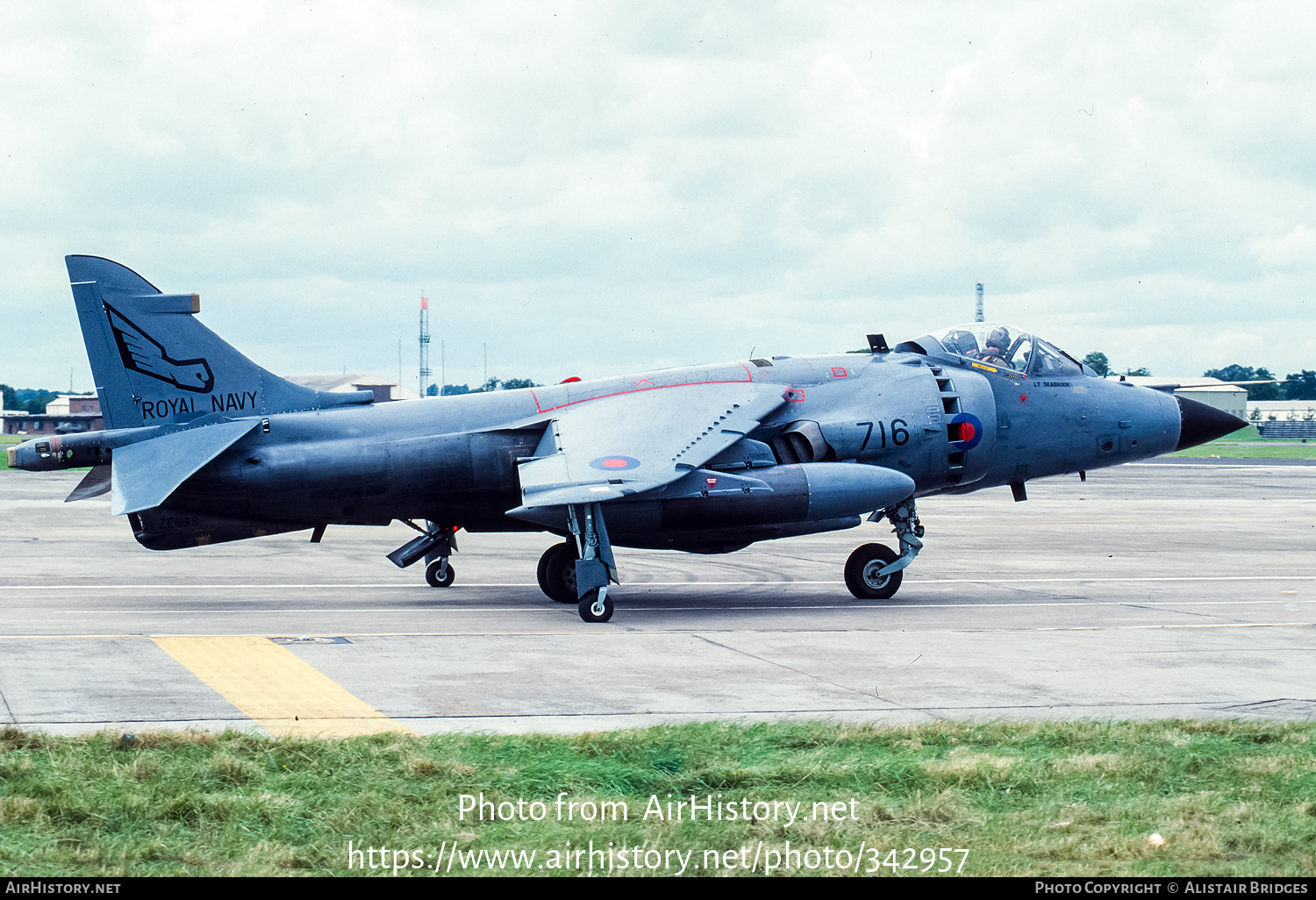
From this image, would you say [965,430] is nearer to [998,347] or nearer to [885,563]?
[998,347]

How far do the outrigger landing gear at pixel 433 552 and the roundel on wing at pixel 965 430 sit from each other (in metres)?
7.00

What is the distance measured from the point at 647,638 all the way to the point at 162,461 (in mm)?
6149

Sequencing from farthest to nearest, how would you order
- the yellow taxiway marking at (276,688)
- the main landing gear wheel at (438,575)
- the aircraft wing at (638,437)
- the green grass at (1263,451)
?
the green grass at (1263,451) → the main landing gear wheel at (438,575) → the aircraft wing at (638,437) → the yellow taxiway marking at (276,688)

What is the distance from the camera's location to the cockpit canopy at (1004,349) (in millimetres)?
18531

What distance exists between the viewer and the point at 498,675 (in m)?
10.9

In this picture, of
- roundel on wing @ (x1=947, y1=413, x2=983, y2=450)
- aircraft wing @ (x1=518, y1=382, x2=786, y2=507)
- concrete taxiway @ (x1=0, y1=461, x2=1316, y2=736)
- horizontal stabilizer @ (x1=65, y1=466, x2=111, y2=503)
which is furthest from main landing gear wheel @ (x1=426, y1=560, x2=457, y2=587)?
roundel on wing @ (x1=947, y1=413, x2=983, y2=450)

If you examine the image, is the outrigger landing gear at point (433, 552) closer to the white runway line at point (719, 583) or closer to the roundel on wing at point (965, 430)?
the white runway line at point (719, 583)

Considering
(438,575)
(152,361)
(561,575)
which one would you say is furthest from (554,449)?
(152,361)

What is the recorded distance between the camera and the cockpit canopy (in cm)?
1853

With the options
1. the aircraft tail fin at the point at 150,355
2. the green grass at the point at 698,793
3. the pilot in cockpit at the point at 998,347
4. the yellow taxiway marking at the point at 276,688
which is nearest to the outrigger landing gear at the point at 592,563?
the yellow taxiway marking at the point at 276,688

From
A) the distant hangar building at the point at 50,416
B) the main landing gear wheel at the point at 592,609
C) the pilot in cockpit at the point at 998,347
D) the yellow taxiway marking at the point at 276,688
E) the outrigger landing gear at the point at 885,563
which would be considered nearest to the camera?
the yellow taxiway marking at the point at 276,688

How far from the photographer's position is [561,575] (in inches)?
677
